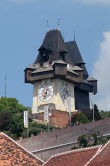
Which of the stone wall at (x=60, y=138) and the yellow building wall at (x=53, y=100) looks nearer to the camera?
the stone wall at (x=60, y=138)

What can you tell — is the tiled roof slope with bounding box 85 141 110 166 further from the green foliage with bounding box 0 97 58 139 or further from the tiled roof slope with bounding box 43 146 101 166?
the green foliage with bounding box 0 97 58 139

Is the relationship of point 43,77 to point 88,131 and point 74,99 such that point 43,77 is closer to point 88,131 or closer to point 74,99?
point 74,99

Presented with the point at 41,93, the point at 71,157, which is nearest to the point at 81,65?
the point at 41,93

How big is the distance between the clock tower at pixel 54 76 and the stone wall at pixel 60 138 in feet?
55.7

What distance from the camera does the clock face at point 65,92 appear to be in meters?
94.1

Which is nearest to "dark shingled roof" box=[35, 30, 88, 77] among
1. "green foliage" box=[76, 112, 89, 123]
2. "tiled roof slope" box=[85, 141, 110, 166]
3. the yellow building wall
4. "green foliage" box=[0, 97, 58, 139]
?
the yellow building wall

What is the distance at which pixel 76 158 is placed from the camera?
37.1 m

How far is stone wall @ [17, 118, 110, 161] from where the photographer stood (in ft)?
228

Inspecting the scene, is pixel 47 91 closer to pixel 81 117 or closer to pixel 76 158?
pixel 81 117

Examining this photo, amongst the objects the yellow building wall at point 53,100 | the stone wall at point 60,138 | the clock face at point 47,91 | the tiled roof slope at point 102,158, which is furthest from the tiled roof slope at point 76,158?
the clock face at point 47,91

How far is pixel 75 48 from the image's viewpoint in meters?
102

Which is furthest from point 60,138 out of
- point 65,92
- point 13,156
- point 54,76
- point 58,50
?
point 13,156

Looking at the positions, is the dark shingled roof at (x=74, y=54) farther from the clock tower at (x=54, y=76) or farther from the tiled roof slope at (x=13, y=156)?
the tiled roof slope at (x=13, y=156)

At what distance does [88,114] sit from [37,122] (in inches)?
233
